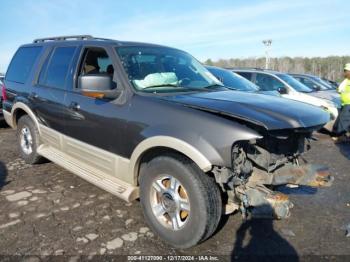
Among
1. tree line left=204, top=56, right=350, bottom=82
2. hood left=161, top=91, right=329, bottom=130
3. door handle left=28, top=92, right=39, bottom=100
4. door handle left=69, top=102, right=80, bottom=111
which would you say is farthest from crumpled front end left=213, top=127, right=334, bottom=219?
tree line left=204, top=56, right=350, bottom=82

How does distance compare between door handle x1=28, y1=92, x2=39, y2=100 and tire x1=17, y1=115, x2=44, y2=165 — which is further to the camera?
tire x1=17, y1=115, x2=44, y2=165

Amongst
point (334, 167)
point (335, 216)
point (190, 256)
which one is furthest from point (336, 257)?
point (334, 167)

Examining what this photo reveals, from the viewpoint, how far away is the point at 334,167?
6051mm

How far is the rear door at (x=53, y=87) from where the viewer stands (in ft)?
15.1

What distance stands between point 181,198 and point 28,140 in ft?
11.7

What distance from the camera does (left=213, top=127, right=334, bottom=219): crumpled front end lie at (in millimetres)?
3008

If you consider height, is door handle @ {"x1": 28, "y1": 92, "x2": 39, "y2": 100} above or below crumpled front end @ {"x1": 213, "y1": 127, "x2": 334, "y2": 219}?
above

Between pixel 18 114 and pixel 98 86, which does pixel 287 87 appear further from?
pixel 98 86

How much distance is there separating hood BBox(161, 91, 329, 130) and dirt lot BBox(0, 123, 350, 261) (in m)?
1.22

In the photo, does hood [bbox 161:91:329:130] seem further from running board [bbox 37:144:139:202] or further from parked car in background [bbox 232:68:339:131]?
parked car in background [bbox 232:68:339:131]

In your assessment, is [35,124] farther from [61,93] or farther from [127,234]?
[127,234]

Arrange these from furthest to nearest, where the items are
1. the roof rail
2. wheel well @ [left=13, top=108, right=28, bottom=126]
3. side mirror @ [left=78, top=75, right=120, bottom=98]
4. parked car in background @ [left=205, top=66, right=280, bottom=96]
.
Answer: parked car in background @ [left=205, top=66, right=280, bottom=96], wheel well @ [left=13, top=108, right=28, bottom=126], the roof rail, side mirror @ [left=78, top=75, right=120, bottom=98]

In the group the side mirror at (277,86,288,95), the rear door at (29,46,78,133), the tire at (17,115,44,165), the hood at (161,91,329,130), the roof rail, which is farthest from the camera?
the side mirror at (277,86,288,95)

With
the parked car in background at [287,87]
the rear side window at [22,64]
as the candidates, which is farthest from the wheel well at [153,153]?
the parked car in background at [287,87]
